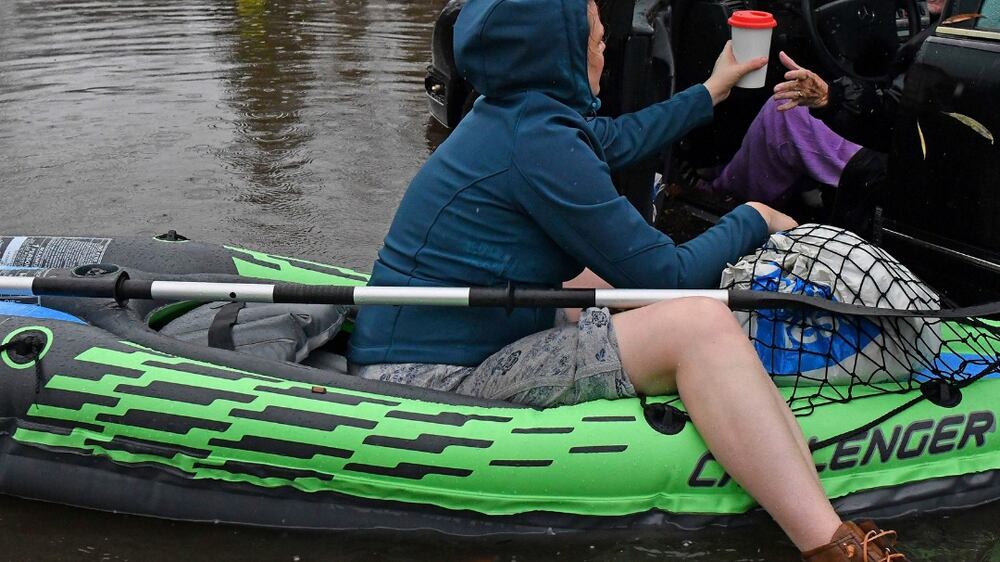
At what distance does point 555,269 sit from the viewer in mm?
2812

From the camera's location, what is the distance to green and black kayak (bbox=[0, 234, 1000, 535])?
106 inches

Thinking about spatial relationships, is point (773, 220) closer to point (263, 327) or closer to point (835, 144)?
point (835, 144)

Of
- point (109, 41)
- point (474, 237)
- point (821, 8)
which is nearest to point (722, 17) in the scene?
point (821, 8)

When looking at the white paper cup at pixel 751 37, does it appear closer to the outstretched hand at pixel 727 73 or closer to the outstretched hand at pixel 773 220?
the outstretched hand at pixel 727 73

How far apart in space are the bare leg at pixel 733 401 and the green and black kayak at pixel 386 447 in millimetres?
111

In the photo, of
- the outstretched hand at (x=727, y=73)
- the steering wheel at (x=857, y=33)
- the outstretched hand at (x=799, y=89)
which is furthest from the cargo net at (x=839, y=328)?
the steering wheel at (x=857, y=33)

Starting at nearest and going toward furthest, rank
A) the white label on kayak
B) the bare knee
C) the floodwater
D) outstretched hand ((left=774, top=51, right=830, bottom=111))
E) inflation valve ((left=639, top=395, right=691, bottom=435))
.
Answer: the bare knee → inflation valve ((left=639, top=395, right=691, bottom=435)) → the floodwater → the white label on kayak → outstretched hand ((left=774, top=51, right=830, bottom=111))

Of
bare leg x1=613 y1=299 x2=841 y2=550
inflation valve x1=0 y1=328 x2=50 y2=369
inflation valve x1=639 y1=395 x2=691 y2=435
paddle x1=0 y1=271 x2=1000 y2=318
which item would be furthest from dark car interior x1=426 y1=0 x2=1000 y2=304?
inflation valve x1=0 y1=328 x2=50 y2=369

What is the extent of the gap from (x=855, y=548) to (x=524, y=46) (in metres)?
1.43

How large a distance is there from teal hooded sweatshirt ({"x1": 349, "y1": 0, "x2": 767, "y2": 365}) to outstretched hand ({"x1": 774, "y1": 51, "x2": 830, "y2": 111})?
0.70 meters

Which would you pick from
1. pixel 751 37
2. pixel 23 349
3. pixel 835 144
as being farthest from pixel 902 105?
pixel 23 349

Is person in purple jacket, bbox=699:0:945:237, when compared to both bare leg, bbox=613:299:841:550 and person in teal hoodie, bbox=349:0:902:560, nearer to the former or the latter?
person in teal hoodie, bbox=349:0:902:560

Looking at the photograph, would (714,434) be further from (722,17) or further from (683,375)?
(722,17)

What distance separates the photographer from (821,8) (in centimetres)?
409
